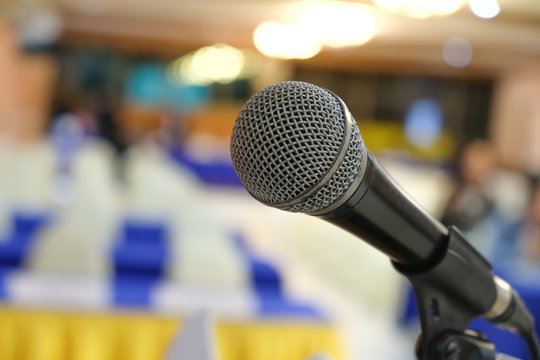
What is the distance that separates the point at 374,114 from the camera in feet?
64.0

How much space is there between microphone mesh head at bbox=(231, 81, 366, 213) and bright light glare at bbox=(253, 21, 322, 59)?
9.45m

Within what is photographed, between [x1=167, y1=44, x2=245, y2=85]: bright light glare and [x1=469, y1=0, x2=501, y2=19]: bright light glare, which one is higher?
[x1=167, y1=44, x2=245, y2=85]: bright light glare

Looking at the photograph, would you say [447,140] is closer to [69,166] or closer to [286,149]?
[69,166]

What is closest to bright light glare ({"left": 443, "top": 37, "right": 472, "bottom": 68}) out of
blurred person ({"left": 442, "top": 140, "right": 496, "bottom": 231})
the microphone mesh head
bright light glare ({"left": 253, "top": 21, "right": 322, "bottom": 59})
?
bright light glare ({"left": 253, "top": 21, "right": 322, "bottom": 59})

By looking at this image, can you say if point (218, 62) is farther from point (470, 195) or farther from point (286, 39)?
point (470, 195)

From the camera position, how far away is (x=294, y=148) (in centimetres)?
62

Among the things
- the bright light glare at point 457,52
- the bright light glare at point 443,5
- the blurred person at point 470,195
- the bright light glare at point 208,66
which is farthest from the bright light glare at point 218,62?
the blurred person at point 470,195

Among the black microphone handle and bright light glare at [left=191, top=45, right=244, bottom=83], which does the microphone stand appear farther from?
bright light glare at [left=191, top=45, right=244, bottom=83]

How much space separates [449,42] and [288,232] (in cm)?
657

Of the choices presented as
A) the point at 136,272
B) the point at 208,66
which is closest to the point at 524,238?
the point at 136,272

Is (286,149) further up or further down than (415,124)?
further down

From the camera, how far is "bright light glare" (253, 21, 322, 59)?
10086 mm

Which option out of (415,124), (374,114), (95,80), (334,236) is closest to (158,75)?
(95,80)

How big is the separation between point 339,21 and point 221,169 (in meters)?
5.11
